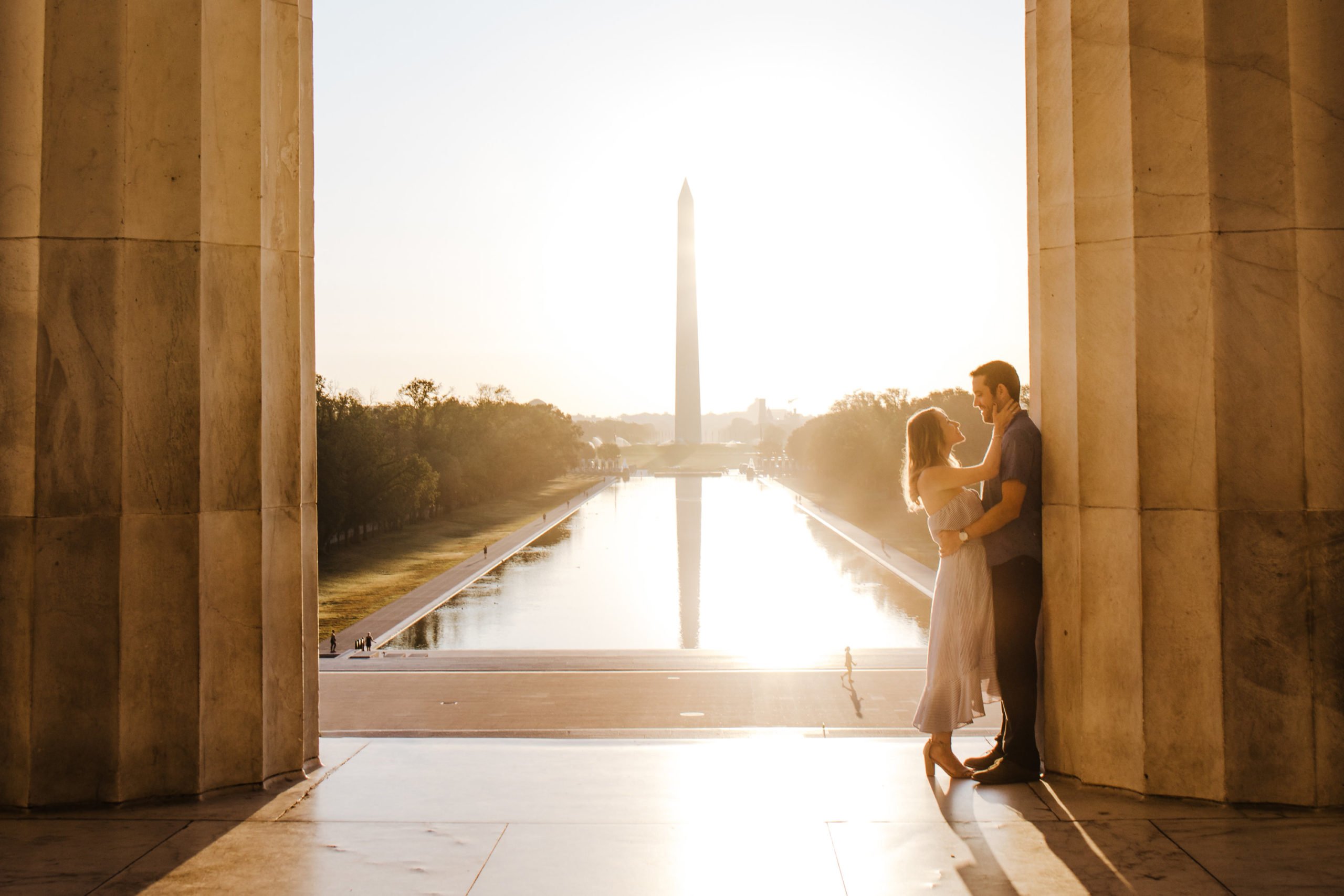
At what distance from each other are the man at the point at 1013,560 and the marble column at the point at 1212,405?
24 centimetres

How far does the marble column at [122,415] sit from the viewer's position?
4996 millimetres

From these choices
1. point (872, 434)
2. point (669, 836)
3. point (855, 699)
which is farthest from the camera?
point (872, 434)

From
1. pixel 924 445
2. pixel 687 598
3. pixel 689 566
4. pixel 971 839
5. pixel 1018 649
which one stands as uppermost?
pixel 924 445

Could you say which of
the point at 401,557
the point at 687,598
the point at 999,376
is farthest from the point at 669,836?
the point at 401,557

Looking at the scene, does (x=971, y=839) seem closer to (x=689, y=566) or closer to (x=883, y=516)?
(x=689, y=566)

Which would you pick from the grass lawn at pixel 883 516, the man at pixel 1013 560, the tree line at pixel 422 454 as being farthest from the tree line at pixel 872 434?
the man at pixel 1013 560

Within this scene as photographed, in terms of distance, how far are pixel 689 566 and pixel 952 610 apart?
118ft

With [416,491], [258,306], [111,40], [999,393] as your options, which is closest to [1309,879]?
[999,393]

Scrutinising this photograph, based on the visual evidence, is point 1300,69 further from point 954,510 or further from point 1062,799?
point 1062,799

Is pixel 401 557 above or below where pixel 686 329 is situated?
below

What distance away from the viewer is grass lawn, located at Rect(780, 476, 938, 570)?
45469 millimetres

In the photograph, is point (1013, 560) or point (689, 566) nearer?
point (1013, 560)

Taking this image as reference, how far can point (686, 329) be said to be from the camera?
114875 mm

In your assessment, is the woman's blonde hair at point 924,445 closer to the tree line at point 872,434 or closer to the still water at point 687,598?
the still water at point 687,598
